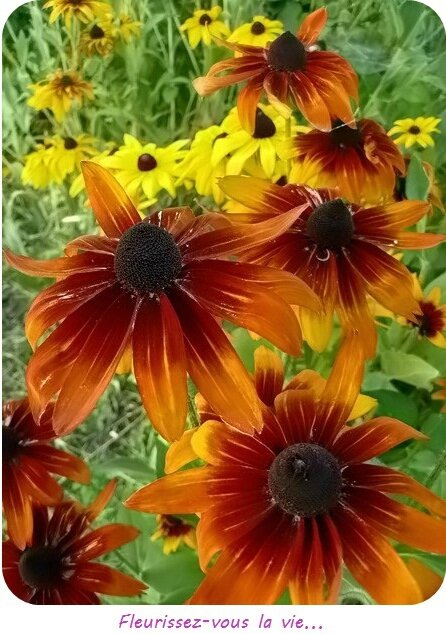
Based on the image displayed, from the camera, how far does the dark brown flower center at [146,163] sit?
57 cm

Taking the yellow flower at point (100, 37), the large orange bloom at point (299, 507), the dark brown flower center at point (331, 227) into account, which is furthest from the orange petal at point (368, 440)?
the yellow flower at point (100, 37)

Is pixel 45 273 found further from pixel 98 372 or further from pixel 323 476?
pixel 323 476

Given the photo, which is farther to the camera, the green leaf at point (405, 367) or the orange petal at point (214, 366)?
the green leaf at point (405, 367)

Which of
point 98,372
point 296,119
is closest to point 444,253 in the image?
point 296,119

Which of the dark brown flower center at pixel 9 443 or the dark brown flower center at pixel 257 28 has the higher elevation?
the dark brown flower center at pixel 257 28

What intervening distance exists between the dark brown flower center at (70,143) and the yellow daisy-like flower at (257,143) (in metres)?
0.10

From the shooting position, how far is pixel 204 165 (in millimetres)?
569

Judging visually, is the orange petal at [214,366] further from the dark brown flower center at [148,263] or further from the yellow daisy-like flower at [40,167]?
the yellow daisy-like flower at [40,167]

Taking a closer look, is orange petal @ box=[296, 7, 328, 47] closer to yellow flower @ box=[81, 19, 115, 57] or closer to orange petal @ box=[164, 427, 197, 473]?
yellow flower @ box=[81, 19, 115, 57]

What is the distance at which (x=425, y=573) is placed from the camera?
1.68 ft

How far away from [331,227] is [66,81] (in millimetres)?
221

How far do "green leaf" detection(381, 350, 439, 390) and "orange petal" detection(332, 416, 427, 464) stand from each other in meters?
0.06

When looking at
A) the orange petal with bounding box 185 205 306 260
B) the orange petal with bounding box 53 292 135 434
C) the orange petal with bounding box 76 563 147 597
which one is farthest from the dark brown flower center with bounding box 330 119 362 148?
the orange petal with bounding box 76 563 147 597

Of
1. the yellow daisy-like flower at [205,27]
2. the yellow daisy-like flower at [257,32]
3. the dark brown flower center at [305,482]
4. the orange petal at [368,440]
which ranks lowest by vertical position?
the orange petal at [368,440]
